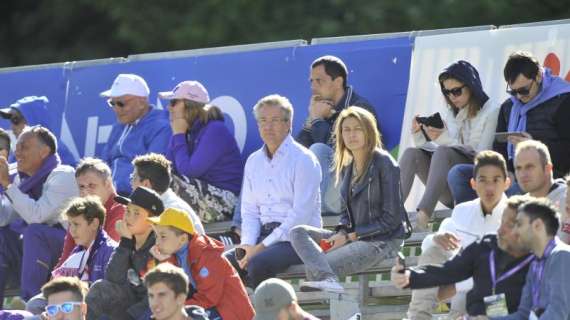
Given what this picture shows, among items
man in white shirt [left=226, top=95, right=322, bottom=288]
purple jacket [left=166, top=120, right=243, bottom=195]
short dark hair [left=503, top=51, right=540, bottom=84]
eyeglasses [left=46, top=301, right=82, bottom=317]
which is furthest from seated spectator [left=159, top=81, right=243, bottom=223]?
short dark hair [left=503, top=51, right=540, bottom=84]

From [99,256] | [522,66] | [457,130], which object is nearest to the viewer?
[522,66]

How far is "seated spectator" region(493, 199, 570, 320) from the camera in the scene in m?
9.62

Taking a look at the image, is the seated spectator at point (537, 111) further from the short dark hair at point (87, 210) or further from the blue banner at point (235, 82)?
the short dark hair at point (87, 210)

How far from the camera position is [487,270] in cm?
1010

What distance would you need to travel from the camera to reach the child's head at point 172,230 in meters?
11.4

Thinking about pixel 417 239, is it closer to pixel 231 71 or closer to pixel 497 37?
pixel 497 37

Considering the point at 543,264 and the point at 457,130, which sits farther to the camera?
the point at 457,130

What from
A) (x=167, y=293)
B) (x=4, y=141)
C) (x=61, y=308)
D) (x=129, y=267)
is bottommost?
(x=61, y=308)

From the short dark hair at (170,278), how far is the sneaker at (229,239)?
100 inches

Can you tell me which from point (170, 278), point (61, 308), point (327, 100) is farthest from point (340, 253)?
point (61, 308)

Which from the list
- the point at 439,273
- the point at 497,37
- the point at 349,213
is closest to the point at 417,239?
the point at 349,213

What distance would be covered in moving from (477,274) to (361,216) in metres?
2.04

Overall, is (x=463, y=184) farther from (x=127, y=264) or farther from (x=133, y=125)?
(x=133, y=125)

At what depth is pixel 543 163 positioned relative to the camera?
11.0 meters
